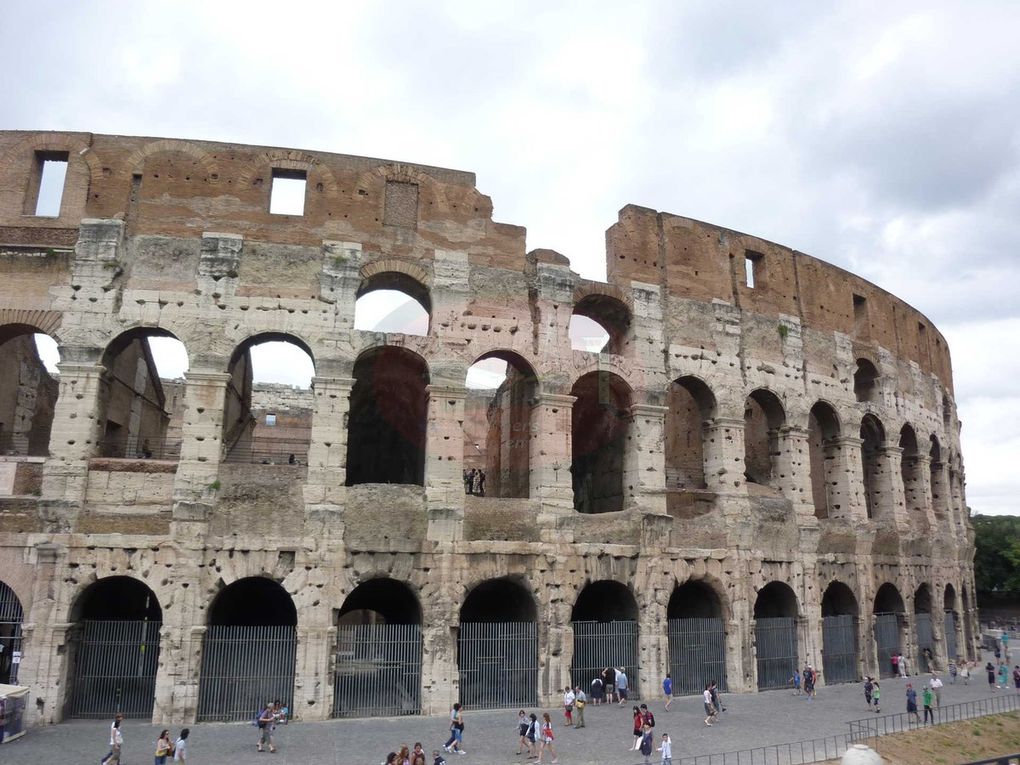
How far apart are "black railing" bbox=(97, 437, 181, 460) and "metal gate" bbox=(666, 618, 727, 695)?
11.7 metres

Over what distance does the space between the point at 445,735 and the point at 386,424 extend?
11299 mm

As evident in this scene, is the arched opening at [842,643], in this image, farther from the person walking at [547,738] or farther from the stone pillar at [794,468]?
the person walking at [547,738]

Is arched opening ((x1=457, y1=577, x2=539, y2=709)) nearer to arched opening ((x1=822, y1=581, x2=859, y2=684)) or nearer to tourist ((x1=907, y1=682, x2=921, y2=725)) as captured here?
tourist ((x1=907, y1=682, x2=921, y2=725))

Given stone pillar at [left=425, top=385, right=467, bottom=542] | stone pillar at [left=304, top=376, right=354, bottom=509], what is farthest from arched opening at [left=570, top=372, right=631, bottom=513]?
stone pillar at [left=304, top=376, right=354, bottom=509]

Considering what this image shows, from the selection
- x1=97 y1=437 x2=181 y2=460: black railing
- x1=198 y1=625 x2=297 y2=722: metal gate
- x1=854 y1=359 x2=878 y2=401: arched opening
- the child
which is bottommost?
the child

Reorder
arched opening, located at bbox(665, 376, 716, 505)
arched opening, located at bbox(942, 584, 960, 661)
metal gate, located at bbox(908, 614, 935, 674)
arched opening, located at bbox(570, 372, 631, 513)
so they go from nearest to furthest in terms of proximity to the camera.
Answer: arched opening, located at bbox(570, 372, 631, 513)
metal gate, located at bbox(908, 614, 935, 674)
arched opening, located at bbox(665, 376, 716, 505)
arched opening, located at bbox(942, 584, 960, 661)

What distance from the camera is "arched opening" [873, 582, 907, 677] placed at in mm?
19906

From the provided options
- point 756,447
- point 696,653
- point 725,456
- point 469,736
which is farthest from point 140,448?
point 756,447

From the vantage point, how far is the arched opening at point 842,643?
18469 mm

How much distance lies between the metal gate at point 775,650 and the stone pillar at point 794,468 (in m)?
2.81

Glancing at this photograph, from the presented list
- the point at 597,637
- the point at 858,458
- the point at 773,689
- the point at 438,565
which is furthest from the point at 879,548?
the point at 438,565

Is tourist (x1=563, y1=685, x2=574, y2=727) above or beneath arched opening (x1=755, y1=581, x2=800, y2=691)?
beneath

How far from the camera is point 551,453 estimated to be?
15.8 m

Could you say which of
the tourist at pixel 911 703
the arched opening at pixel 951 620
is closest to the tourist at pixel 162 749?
the tourist at pixel 911 703
